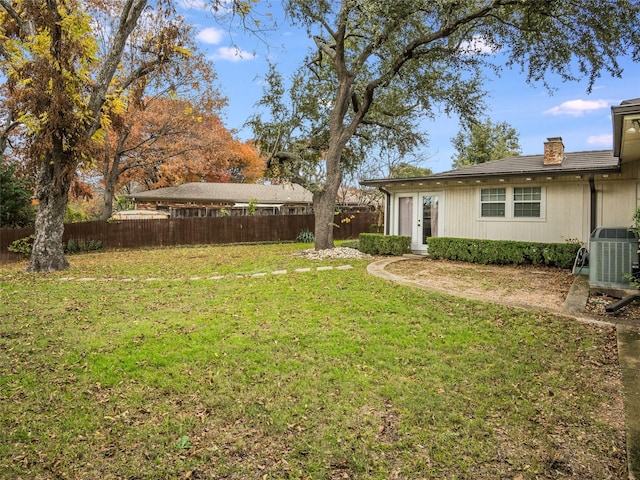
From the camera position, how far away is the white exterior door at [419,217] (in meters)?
12.4

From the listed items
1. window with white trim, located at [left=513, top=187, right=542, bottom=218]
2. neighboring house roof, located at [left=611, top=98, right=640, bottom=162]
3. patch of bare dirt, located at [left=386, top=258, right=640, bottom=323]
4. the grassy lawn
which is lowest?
the grassy lawn

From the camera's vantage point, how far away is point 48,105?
8.90m

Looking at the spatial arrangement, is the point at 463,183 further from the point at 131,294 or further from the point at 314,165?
the point at 131,294

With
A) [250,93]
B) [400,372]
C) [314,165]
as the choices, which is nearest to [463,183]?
[314,165]

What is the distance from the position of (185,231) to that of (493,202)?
1267 cm

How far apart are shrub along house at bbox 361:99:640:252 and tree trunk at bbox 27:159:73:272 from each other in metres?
8.86

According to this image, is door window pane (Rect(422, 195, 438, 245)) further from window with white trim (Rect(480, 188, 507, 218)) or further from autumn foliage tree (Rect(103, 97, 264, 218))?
autumn foliage tree (Rect(103, 97, 264, 218))

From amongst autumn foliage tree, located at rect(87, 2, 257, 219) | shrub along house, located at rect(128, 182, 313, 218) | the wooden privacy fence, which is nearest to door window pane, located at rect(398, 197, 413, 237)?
the wooden privacy fence

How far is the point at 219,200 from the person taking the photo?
25.2 meters

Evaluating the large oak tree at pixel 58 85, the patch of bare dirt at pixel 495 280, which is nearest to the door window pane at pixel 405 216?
the patch of bare dirt at pixel 495 280

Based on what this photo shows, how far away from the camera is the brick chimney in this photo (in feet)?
35.4

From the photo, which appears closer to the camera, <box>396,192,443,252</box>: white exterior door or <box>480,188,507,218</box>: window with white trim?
<box>480,188,507,218</box>: window with white trim

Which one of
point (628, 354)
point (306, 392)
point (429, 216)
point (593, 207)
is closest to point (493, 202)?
point (429, 216)

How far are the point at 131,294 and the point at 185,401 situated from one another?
4.27 m
